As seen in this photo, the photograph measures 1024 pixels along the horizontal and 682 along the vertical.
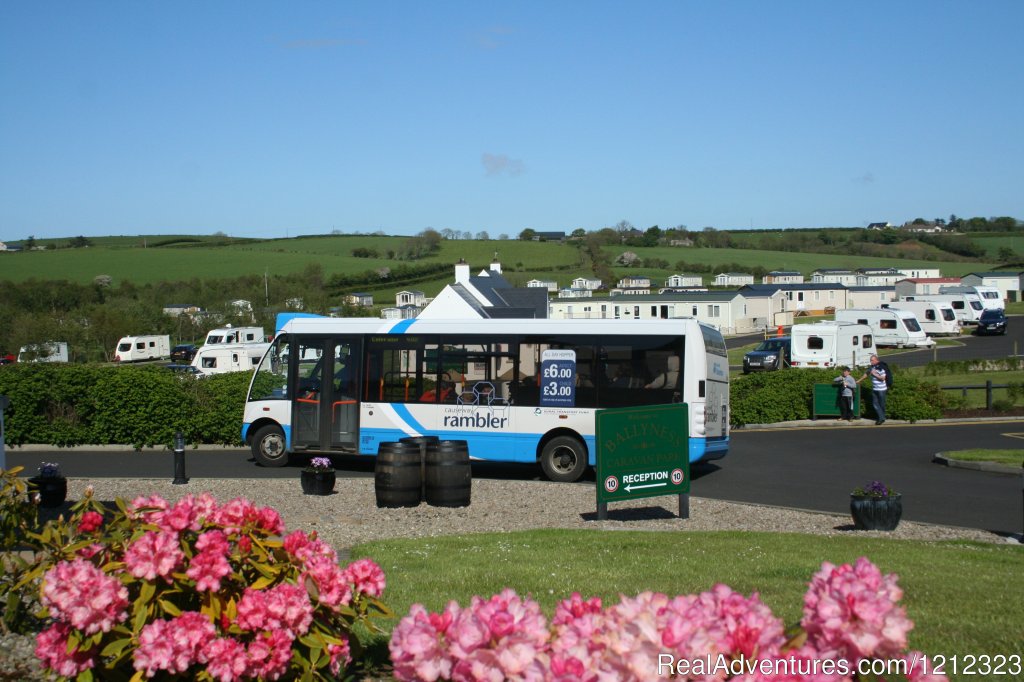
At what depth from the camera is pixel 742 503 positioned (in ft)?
50.9

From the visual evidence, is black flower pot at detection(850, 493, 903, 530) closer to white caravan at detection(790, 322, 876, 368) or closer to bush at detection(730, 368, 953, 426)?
bush at detection(730, 368, 953, 426)

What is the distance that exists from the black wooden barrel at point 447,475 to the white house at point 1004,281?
9351 cm

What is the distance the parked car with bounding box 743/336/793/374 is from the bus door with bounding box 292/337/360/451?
29.4 m

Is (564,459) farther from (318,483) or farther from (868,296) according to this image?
(868,296)

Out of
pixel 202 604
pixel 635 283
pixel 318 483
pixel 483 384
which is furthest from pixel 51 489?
pixel 635 283

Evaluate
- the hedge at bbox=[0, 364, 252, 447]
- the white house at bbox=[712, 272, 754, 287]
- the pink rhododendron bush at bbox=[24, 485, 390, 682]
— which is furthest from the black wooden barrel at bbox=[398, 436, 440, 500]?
the white house at bbox=[712, 272, 754, 287]

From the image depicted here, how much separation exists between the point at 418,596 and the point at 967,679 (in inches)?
165

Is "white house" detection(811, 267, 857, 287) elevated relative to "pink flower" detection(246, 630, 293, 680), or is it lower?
elevated

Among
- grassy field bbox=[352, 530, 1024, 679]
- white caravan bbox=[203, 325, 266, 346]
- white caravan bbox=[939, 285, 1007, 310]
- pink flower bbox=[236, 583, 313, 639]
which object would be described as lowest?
grassy field bbox=[352, 530, 1024, 679]

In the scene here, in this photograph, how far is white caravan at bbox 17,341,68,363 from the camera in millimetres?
49719

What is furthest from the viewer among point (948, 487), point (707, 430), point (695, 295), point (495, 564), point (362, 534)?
point (695, 295)

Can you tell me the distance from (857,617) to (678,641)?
63cm

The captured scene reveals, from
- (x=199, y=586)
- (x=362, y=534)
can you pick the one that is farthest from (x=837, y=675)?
(x=362, y=534)

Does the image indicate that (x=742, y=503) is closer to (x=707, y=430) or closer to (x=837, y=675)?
(x=707, y=430)
